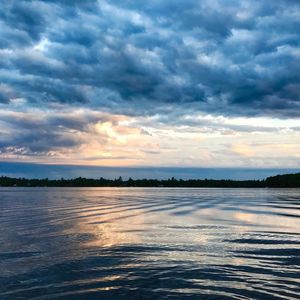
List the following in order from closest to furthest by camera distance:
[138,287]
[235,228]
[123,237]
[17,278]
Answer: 1. [138,287]
2. [17,278]
3. [123,237]
4. [235,228]

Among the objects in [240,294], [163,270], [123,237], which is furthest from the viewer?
[123,237]

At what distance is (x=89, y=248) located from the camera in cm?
1967

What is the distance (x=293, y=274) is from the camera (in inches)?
555

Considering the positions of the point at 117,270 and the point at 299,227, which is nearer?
the point at 117,270

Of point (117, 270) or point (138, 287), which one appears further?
point (117, 270)

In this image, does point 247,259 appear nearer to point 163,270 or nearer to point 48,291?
point 163,270

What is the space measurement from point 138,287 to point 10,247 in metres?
9.66

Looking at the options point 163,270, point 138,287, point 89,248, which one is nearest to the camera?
point 138,287

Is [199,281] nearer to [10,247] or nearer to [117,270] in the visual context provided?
[117,270]

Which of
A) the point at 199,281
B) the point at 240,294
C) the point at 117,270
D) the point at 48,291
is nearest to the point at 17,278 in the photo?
the point at 48,291

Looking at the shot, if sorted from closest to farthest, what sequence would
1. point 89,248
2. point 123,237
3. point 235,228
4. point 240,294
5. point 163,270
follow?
point 240,294 → point 163,270 → point 89,248 → point 123,237 → point 235,228

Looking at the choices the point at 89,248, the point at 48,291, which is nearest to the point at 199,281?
the point at 48,291

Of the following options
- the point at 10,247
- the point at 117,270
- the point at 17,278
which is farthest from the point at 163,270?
the point at 10,247

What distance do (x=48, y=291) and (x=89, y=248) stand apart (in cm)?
758
